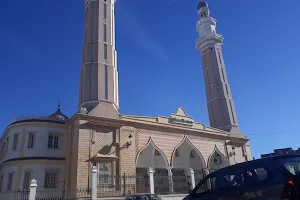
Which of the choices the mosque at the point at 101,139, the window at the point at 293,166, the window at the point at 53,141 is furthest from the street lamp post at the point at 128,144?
the window at the point at 293,166

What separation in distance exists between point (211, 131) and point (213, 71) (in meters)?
8.44

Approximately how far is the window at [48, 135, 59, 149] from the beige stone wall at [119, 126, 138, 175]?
5.24 meters

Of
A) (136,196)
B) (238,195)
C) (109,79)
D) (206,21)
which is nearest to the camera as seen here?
(238,195)

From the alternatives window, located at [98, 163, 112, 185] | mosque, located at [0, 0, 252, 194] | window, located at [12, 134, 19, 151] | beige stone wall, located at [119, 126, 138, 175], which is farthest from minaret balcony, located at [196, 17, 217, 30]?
window, located at [12, 134, 19, 151]

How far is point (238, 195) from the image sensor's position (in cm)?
446

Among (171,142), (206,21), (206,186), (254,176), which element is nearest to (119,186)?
(171,142)

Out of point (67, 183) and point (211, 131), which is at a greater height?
point (211, 131)

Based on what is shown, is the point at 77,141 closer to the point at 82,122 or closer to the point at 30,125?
the point at 82,122

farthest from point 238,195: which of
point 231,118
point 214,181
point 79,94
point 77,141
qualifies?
point 231,118

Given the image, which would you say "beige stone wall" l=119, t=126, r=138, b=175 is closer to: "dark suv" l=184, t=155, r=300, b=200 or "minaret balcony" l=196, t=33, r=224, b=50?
"dark suv" l=184, t=155, r=300, b=200

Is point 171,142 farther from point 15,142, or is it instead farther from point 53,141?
point 15,142

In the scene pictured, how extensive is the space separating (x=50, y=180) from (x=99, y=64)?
9733 millimetres

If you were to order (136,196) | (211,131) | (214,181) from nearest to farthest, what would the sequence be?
(214,181)
(136,196)
(211,131)

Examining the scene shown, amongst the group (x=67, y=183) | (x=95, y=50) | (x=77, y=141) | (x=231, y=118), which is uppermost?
(x=95, y=50)
